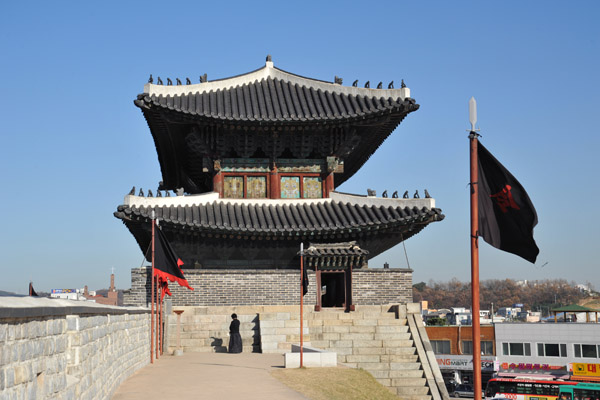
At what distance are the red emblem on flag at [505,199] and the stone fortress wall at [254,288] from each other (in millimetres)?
16176

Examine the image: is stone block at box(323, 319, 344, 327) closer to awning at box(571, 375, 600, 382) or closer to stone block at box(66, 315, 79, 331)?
stone block at box(66, 315, 79, 331)

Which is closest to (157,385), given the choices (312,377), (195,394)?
(195,394)

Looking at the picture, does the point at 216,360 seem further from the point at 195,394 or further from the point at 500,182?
the point at 500,182

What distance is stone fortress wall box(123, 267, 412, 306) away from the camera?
25.6 m

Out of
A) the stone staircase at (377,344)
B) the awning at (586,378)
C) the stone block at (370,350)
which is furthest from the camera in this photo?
the awning at (586,378)

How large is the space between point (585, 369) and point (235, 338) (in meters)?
50.1

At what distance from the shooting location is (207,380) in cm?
1590

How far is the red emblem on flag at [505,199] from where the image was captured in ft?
34.6

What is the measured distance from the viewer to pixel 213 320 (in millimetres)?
24406

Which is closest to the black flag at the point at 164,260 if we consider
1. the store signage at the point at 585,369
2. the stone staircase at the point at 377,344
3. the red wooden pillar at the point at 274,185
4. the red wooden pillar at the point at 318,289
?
the stone staircase at the point at 377,344

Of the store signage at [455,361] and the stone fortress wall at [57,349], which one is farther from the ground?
the stone fortress wall at [57,349]

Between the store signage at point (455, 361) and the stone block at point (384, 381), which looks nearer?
the stone block at point (384, 381)

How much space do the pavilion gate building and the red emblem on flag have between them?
1590 centimetres

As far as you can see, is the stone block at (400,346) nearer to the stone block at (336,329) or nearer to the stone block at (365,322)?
the stone block at (365,322)
